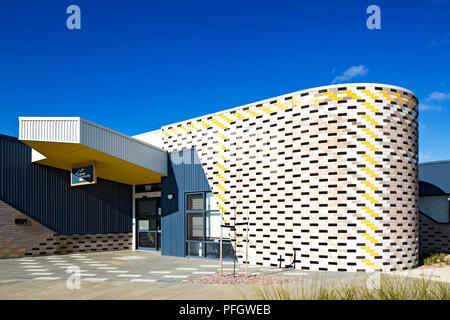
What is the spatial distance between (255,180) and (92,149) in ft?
16.8

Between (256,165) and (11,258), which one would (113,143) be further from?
(11,258)

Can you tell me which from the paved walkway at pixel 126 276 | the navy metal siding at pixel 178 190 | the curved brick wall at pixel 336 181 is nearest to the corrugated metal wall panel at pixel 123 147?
the navy metal siding at pixel 178 190

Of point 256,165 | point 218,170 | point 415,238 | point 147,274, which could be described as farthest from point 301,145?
point 147,274

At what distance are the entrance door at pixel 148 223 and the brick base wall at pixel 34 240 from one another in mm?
1462

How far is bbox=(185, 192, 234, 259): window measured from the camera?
11844 millimetres

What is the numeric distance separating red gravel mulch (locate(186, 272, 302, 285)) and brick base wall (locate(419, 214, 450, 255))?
8.31 meters

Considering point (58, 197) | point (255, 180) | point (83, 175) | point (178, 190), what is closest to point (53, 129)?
point (83, 175)

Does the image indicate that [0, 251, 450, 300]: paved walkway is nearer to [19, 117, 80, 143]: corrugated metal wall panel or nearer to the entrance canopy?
the entrance canopy

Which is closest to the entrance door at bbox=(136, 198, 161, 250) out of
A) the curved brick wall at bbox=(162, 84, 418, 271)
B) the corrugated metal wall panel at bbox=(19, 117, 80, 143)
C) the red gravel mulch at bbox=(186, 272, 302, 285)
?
the curved brick wall at bbox=(162, 84, 418, 271)

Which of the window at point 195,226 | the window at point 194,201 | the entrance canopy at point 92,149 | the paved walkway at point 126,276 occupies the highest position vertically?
the entrance canopy at point 92,149

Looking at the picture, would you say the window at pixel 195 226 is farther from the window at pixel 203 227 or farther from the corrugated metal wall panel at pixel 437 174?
the corrugated metal wall panel at pixel 437 174

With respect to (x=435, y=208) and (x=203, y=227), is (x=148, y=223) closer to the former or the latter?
(x=203, y=227)

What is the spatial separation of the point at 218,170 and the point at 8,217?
7.56 m

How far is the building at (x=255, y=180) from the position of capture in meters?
9.38
